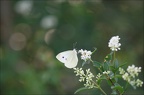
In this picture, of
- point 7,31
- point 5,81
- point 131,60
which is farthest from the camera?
point 7,31

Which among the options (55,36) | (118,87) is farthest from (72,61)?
(55,36)

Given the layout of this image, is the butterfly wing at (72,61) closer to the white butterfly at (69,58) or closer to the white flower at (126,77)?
the white butterfly at (69,58)

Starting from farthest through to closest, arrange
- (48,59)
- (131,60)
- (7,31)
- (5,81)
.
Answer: (7,31)
(131,60)
(5,81)
(48,59)

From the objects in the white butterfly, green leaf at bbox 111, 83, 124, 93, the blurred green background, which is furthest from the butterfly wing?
the blurred green background

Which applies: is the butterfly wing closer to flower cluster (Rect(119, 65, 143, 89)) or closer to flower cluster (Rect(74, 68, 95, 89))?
flower cluster (Rect(74, 68, 95, 89))

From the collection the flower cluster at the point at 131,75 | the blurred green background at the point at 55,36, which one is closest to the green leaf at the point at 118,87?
the flower cluster at the point at 131,75

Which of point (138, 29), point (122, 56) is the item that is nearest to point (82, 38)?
point (122, 56)

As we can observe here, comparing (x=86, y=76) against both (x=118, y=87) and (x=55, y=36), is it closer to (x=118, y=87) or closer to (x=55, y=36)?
(x=118, y=87)

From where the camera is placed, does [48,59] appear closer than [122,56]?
Yes

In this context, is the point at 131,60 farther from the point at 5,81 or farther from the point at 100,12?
the point at 5,81
